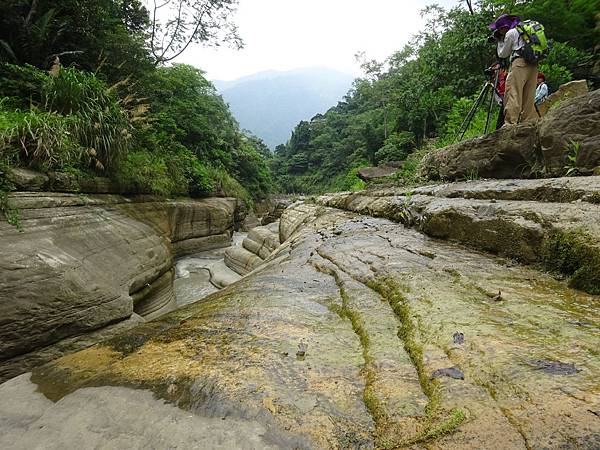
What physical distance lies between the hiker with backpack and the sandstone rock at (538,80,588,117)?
2.28 meters

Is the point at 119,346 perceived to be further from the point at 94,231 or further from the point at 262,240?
the point at 262,240

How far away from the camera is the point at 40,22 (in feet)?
19.2

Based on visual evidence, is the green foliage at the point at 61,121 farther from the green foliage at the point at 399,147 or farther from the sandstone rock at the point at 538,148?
the green foliage at the point at 399,147

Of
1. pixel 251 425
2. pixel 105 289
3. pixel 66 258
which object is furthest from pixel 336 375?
pixel 66 258

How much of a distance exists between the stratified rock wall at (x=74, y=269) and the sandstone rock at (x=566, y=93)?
7775mm

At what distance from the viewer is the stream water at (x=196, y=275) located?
551cm

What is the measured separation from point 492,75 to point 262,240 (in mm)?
5373

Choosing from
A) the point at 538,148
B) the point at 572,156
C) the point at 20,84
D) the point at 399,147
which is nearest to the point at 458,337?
the point at 572,156

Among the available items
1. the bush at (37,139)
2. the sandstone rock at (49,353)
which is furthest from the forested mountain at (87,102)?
the sandstone rock at (49,353)

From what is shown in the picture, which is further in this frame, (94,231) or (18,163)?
(94,231)

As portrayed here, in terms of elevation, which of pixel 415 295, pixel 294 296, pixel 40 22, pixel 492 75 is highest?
pixel 40 22

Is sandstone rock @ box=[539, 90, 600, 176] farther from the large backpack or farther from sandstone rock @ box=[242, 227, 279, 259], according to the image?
sandstone rock @ box=[242, 227, 279, 259]

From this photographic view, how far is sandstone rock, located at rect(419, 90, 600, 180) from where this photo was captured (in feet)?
8.23

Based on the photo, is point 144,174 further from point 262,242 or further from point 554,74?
point 554,74
